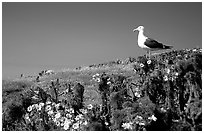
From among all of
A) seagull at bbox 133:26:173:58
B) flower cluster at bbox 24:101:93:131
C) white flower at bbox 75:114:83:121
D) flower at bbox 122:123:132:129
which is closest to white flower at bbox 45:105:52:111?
flower cluster at bbox 24:101:93:131

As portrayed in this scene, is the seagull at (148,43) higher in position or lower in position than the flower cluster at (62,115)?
higher

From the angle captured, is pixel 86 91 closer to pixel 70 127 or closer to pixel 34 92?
pixel 34 92

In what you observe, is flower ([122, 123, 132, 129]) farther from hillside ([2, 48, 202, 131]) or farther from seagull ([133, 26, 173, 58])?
seagull ([133, 26, 173, 58])

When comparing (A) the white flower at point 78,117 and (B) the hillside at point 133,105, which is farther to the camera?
(A) the white flower at point 78,117

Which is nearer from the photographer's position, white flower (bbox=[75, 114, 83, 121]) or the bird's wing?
white flower (bbox=[75, 114, 83, 121])

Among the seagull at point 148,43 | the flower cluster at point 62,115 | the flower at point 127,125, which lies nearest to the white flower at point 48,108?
the flower cluster at point 62,115

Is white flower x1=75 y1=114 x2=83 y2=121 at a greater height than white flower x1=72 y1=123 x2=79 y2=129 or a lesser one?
greater

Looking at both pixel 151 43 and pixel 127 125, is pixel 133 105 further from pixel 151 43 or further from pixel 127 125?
pixel 151 43

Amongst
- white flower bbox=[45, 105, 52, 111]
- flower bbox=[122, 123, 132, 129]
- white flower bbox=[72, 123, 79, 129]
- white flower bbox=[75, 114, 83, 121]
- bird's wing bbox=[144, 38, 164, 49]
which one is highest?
bird's wing bbox=[144, 38, 164, 49]

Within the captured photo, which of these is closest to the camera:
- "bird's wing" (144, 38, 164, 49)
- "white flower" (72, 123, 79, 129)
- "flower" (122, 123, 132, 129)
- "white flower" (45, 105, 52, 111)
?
"flower" (122, 123, 132, 129)

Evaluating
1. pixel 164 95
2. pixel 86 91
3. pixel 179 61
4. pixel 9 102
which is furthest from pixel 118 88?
pixel 86 91

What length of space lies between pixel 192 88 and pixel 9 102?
4811 mm

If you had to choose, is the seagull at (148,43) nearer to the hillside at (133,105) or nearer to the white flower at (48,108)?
the hillside at (133,105)

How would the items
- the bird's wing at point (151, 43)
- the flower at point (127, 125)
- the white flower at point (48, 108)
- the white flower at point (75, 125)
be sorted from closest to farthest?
the flower at point (127, 125) < the white flower at point (75, 125) < the white flower at point (48, 108) < the bird's wing at point (151, 43)
